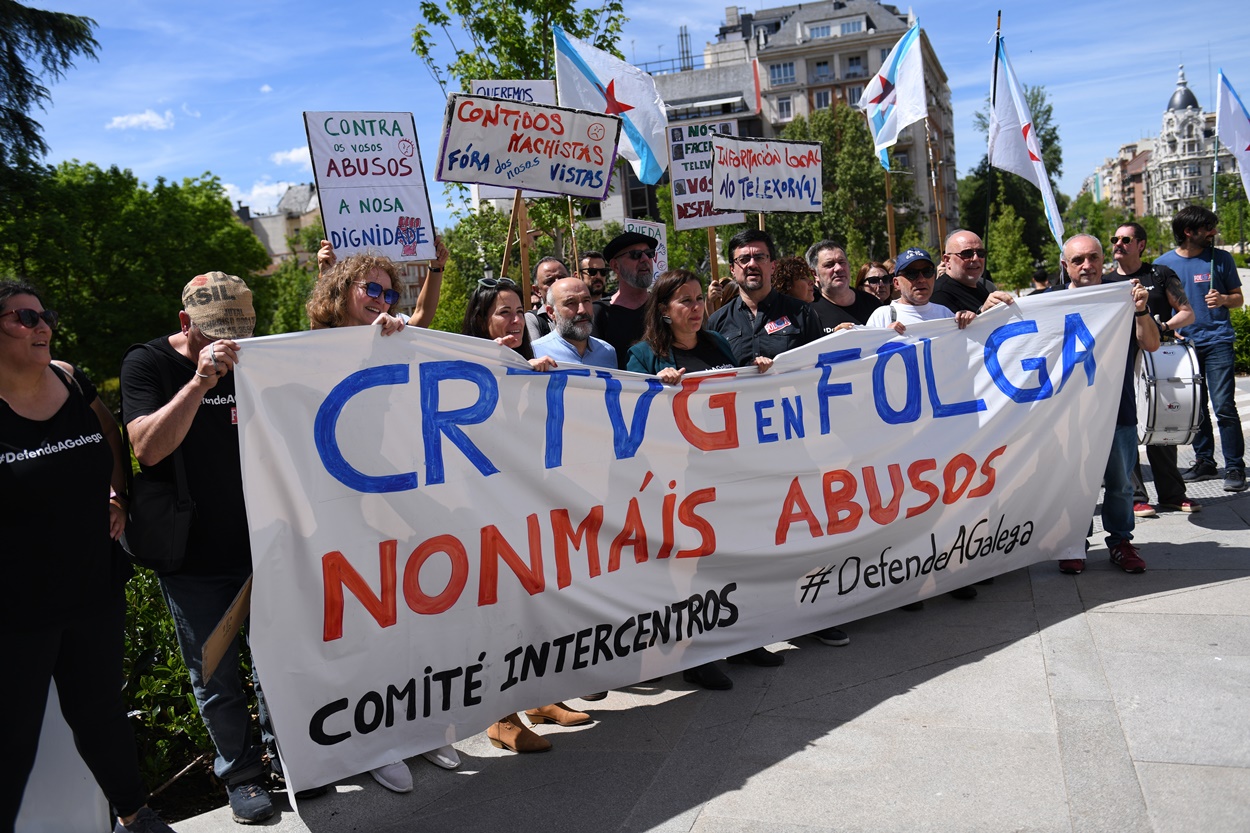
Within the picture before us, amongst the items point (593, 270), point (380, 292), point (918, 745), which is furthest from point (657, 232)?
point (918, 745)

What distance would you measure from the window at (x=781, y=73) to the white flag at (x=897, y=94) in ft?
245

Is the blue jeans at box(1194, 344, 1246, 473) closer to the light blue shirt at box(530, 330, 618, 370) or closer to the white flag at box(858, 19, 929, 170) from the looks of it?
the white flag at box(858, 19, 929, 170)

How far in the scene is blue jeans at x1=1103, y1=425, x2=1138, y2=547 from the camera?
5527 millimetres

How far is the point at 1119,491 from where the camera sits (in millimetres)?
5539

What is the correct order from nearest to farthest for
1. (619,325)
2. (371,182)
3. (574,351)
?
1. (574,351)
2. (619,325)
3. (371,182)

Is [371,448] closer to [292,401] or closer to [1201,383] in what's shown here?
[292,401]

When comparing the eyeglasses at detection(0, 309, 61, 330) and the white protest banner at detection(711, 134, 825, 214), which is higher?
the white protest banner at detection(711, 134, 825, 214)

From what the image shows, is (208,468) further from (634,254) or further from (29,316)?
(634,254)

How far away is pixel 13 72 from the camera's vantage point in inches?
980

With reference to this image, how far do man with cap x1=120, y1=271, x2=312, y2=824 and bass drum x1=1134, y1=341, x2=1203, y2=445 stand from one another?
5.32 meters

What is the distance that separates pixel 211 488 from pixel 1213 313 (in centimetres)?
683

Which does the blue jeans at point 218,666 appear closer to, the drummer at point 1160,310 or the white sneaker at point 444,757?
the white sneaker at point 444,757

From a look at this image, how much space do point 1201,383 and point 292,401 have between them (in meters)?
5.63

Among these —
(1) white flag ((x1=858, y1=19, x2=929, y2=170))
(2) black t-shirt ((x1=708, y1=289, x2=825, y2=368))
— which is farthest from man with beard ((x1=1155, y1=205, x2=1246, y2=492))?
(2) black t-shirt ((x1=708, y1=289, x2=825, y2=368))
